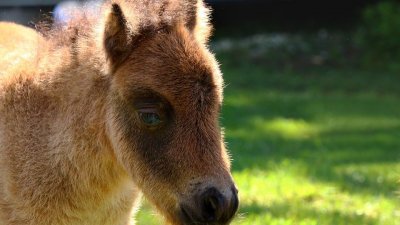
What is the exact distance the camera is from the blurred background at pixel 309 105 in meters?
8.27

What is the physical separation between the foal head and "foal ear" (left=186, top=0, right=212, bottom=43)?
131mm

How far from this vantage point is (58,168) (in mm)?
5176

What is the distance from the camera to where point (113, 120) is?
488 centimetres

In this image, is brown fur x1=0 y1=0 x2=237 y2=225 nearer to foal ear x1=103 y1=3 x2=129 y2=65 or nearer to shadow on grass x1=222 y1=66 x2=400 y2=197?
foal ear x1=103 y1=3 x2=129 y2=65

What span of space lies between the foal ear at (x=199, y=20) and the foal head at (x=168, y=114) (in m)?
0.13

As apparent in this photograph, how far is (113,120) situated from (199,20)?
0.89 m

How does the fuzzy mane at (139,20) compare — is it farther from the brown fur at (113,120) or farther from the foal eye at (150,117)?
the foal eye at (150,117)

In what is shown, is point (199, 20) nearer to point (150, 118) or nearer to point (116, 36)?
point (116, 36)

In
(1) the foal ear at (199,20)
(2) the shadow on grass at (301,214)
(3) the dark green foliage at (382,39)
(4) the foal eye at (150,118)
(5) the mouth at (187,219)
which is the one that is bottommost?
(3) the dark green foliage at (382,39)

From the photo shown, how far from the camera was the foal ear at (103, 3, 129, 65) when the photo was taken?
4848mm

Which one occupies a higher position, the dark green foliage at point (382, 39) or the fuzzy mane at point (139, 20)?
the fuzzy mane at point (139, 20)

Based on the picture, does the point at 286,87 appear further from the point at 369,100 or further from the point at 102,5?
the point at 102,5

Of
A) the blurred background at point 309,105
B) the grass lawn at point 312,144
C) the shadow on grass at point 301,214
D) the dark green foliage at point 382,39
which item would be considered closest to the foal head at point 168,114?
the blurred background at point 309,105

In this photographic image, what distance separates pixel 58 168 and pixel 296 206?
11.2 feet
